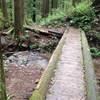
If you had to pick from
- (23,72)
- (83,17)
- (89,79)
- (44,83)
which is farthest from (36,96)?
(83,17)

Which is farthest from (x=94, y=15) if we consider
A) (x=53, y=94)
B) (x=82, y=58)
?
(x=53, y=94)

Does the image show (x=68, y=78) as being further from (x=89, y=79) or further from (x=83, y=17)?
(x=83, y=17)

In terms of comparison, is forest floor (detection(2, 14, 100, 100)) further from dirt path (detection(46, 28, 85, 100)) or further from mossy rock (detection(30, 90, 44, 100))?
dirt path (detection(46, 28, 85, 100))

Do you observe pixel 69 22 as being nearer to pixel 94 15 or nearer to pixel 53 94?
pixel 94 15

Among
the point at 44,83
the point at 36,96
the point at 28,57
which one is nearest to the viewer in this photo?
the point at 36,96

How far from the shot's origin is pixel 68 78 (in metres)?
7.09

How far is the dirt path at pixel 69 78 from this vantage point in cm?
590

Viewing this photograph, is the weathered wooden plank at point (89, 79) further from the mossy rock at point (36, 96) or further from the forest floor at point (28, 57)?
the mossy rock at point (36, 96)

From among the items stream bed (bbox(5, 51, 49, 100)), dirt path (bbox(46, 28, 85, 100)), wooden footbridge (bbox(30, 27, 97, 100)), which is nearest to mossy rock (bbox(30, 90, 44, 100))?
wooden footbridge (bbox(30, 27, 97, 100))

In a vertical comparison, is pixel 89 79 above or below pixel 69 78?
above

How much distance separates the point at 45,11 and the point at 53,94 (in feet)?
85.0

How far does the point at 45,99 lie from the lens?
5559mm

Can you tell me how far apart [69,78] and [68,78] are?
0.10ft

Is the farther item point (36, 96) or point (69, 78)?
point (69, 78)
